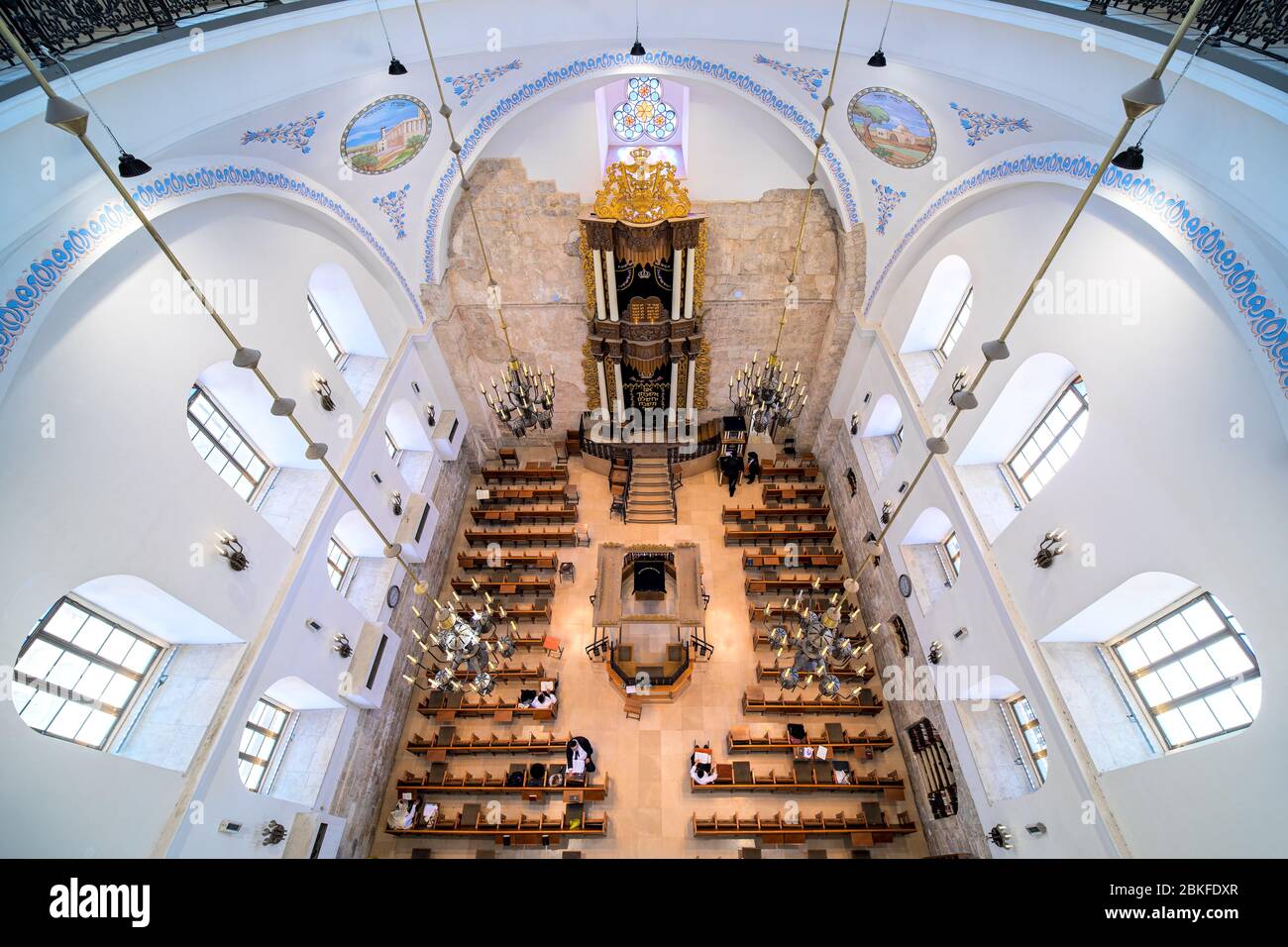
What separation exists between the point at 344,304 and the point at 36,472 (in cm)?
653

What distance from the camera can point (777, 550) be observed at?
14266 mm

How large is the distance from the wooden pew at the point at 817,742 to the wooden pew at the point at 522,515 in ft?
20.8

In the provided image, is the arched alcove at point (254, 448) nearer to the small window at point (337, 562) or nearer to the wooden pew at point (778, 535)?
the small window at point (337, 562)

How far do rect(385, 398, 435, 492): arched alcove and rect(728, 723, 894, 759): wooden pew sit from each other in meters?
8.26

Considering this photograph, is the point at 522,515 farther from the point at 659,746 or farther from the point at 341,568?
the point at 659,746

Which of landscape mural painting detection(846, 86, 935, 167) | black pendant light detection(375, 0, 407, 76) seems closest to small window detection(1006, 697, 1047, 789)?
landscape mural painting detection(846, 86, 935, 167)

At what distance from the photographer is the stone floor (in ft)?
33.2

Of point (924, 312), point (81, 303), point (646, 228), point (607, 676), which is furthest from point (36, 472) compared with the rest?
point (924, 312)

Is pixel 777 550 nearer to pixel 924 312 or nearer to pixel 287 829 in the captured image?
pixel 924 312

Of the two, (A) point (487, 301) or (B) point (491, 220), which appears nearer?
(B) point (491, 220)

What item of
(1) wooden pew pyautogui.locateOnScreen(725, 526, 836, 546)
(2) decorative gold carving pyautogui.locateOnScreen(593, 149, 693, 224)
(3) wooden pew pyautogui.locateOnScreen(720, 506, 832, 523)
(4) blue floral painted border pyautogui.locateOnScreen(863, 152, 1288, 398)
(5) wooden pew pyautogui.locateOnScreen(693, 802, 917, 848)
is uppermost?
(2) decorative gold carving pyautogui.locateOnScreen(593, 149, 693, 224)

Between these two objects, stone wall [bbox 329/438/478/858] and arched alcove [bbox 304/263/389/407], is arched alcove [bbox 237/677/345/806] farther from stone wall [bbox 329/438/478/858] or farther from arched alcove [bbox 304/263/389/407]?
arched alcove [bbox 304/263/389/407]

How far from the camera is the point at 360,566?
11.1m

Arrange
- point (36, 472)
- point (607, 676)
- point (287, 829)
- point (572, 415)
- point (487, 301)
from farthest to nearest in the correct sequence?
point (572, 415) → point (487, 301) → point (607, 676) → point (287, 829) → point (36, 472)
